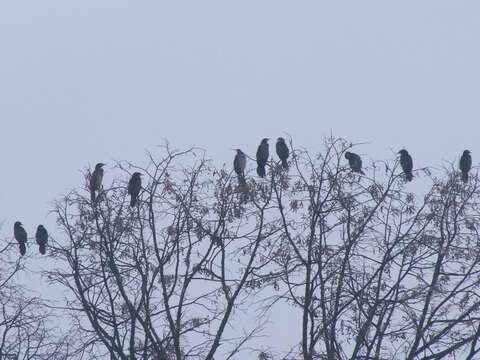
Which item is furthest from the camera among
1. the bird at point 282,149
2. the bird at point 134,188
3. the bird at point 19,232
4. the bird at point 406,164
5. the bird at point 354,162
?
the bird at point 19,232

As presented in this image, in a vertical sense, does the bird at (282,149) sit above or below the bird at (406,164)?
above

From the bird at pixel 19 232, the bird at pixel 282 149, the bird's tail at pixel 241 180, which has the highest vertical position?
the bird at pixel 19 232

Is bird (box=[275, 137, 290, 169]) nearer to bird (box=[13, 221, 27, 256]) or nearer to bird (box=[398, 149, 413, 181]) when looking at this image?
bird (box=[398, 149, 413, 181])

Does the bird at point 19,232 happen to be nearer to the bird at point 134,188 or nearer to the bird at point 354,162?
the bird at point 354,162

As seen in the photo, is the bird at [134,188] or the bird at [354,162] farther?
the bird at [134,188]

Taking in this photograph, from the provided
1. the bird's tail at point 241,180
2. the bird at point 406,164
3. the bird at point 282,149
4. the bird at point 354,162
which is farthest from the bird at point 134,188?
the bird at point 406,164

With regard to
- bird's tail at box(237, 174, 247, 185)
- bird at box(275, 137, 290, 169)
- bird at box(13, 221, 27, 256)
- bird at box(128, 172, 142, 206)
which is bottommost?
bird's tail at box(237, 174, 247, 185)

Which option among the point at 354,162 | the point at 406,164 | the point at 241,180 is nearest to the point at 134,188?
the point at 241,180

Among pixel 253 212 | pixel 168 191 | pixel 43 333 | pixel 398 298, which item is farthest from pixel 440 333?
pixel 43 333

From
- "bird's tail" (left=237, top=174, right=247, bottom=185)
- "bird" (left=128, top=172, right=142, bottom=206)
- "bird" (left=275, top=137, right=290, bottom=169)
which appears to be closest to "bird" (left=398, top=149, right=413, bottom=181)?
"bird" (left=275, top=137, right=290, bottom=169)

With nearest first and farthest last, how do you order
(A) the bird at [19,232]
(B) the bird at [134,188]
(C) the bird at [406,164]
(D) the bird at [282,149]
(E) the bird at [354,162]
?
(E) the bird at [354,162] < (B) the bird at [134,188] < (C) the bird at [406,164] < (D) the bird at [282,149] < (A) the bird at [19,232]

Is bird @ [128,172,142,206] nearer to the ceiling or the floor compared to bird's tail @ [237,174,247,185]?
nearer to the ceiling

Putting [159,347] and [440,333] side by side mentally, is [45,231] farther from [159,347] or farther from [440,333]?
[440,333]

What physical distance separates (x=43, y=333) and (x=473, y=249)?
7115 millimetres
